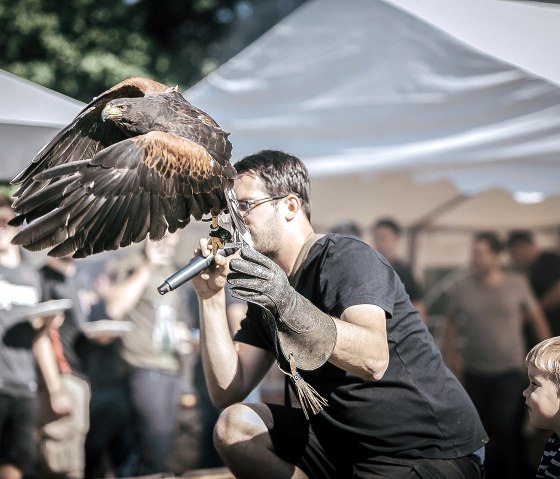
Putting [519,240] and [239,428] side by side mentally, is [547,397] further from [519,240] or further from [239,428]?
[519,240]

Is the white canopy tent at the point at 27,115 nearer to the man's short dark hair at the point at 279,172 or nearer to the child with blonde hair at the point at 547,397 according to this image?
the man's short dark hair at the point at 279,172

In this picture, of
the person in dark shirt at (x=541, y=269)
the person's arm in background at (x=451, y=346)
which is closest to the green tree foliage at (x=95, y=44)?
the person in dark shirt at (x=541, y=269)

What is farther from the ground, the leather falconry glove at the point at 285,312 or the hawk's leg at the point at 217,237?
the hawk's leg at the point at 217,237

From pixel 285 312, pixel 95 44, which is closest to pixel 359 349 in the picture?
pixel 285 312

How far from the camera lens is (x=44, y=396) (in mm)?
6094

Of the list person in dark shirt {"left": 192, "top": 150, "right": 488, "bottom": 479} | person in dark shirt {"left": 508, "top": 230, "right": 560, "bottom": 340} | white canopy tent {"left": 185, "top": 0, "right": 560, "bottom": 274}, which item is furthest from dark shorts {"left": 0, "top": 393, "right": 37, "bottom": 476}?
person in dark shirt {"left": 508, "top": 230, "right": 560, "bottom": 340}

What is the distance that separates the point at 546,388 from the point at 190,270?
4.15ft

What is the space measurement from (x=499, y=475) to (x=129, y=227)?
521 cm

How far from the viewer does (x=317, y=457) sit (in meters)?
3.24

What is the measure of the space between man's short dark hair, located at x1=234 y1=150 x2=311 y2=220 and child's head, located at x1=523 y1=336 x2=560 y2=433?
101 cm

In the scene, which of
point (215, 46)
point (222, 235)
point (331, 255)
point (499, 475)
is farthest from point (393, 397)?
point (215, 46)

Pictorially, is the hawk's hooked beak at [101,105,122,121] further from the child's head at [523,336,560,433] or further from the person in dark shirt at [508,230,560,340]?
the person in dark shirt at [508,230,560,340]

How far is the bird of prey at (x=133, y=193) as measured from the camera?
2.66m

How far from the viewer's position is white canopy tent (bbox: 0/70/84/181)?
16.9ft
